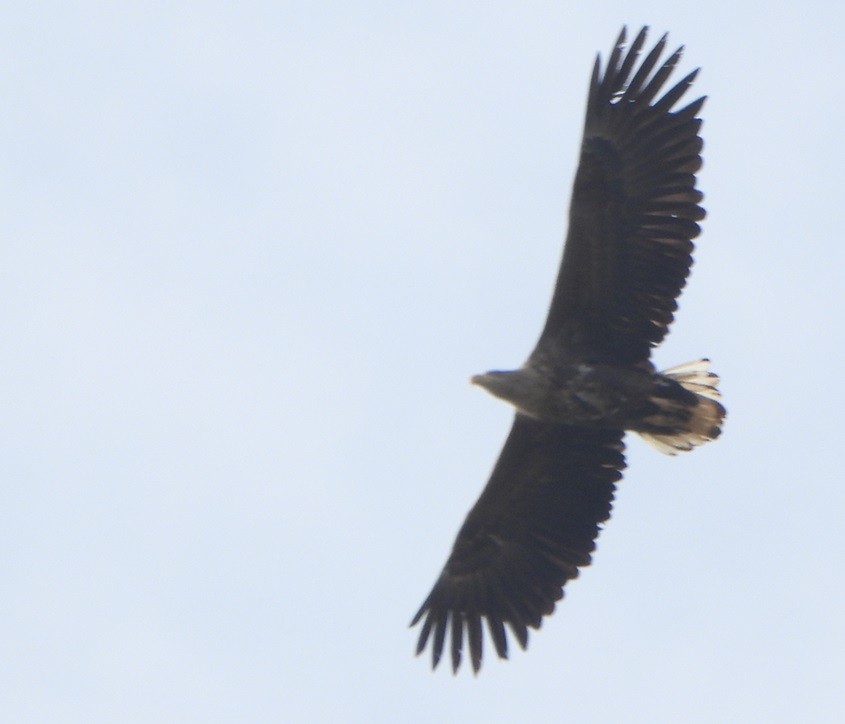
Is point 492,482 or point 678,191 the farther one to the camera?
point 492,482

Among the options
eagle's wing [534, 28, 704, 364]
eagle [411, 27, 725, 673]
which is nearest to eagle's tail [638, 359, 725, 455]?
eagle [411, 27, 725, 673]

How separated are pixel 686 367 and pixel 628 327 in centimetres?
70

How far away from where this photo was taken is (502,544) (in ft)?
47.2

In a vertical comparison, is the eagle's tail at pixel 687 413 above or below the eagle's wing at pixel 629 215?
below

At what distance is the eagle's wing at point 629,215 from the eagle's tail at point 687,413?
1.44ft

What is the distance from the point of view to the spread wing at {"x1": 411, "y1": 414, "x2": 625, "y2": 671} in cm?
1402

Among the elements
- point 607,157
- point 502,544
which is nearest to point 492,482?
point 502,544

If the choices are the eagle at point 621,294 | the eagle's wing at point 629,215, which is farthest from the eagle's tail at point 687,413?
the eagle's wing at point 629,215

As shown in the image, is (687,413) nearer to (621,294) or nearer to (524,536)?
(621,294)

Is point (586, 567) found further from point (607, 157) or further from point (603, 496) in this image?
point (607, 157)

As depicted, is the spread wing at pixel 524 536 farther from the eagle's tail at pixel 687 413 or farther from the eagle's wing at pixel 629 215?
the eagle's wing at pixel 629 215

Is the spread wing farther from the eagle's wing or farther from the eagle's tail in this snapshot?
the eagle's wing

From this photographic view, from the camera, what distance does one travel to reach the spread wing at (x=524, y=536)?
552 inches

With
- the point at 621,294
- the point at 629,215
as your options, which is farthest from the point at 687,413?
the point at 629,215
